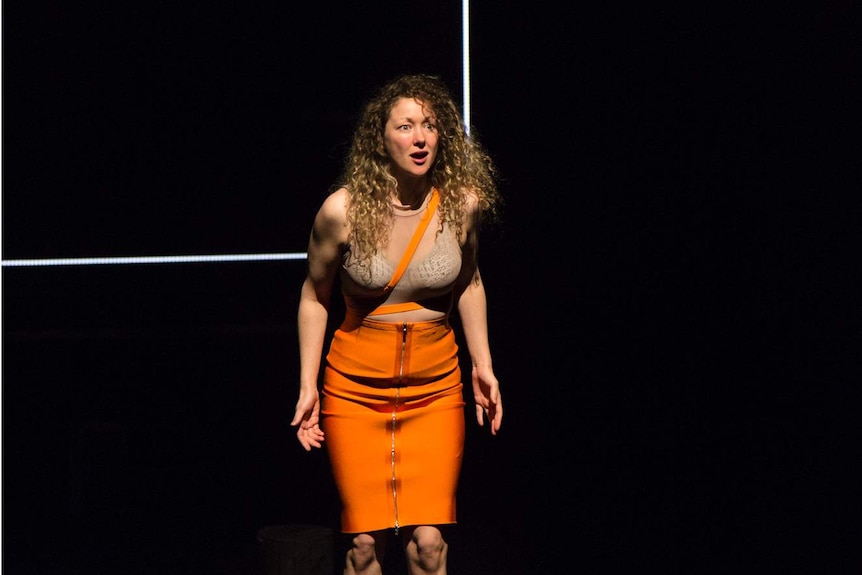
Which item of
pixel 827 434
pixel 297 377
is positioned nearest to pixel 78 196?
pixel 297 377

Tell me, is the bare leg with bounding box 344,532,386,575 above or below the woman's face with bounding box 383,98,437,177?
below

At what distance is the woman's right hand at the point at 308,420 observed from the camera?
13.8 feet

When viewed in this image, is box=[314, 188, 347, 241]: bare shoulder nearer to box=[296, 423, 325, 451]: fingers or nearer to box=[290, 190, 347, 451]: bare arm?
box=[290, 190, 347, 451]: bare arm

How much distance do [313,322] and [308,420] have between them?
284 millimetres

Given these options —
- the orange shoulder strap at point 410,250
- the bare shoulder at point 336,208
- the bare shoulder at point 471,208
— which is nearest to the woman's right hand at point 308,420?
the orange shoulder strap at point 410,250

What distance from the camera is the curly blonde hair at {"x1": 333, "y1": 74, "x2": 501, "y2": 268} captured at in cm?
407

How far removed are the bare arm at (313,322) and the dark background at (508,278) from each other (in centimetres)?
46

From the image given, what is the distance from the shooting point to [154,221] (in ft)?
15.0

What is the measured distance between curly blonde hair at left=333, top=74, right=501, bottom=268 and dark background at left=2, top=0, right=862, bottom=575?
0.43m

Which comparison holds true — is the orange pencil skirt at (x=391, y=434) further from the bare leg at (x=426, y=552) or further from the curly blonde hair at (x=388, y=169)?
the curly blonde hair at (x=388, y=169)

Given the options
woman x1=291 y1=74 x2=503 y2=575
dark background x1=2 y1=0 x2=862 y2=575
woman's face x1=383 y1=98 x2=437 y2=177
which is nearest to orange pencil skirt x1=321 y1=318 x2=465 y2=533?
woman x1=291 y1=74 x2=503 y2=575

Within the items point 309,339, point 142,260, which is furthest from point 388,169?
point 142,260

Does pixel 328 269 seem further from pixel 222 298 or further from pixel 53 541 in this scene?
pixel 53 541

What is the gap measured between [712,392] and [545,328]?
62cm
